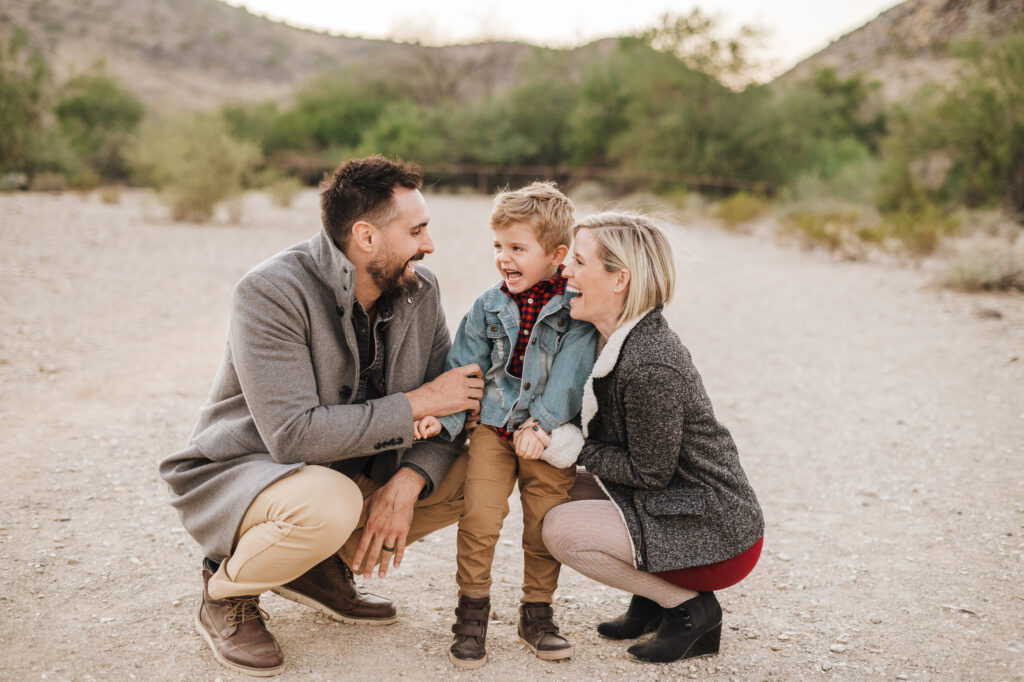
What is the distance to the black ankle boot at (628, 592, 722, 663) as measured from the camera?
254 cm

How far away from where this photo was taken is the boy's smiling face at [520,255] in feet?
8.79

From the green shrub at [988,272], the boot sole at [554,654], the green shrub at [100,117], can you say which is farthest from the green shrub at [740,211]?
the green shrub at [100,117]

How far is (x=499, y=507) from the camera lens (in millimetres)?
2557

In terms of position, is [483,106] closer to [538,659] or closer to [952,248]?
[952,248]

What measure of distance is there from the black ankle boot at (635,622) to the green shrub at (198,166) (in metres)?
13.6

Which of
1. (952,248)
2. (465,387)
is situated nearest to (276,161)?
(952,248)

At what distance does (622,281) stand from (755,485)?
222cm

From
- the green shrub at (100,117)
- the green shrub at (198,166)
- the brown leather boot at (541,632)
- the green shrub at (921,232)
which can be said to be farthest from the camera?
the green shrub at (100,117)

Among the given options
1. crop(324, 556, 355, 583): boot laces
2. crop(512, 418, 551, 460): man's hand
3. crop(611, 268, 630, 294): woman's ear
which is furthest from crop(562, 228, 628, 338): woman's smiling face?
crop(324, 556, 355, 583): boot laces

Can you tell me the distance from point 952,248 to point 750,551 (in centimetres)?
1107

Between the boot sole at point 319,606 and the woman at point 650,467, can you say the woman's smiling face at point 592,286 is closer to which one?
the woman at point 650,467

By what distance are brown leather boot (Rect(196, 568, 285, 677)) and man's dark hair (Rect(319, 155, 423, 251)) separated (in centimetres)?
124

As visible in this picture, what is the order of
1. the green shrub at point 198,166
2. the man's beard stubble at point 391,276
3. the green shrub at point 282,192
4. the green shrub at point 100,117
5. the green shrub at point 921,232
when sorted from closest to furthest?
the man's beard stubble at point 391,276, the green shrub at point 921,232, the green shrub at point 198,166, the green shrub at point 282,192, the green shrub at point 100,117

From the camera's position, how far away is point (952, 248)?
11.6m
